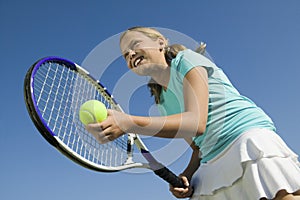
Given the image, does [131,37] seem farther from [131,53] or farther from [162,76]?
[162,76]

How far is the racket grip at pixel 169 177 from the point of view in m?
3.38

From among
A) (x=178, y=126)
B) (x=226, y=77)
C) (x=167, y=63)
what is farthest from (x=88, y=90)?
(x=178, y=126)

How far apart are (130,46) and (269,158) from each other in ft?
4.18

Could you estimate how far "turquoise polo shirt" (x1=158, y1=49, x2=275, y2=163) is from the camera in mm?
2836

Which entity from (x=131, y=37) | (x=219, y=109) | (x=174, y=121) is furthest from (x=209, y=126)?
(x=131, y=37)

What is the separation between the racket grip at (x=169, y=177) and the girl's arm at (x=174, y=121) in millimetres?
927

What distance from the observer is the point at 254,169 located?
2570mm

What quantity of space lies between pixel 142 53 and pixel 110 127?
988mm

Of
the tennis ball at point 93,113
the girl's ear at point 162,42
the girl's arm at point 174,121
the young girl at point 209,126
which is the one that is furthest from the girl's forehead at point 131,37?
the girl's arm at point 174,121

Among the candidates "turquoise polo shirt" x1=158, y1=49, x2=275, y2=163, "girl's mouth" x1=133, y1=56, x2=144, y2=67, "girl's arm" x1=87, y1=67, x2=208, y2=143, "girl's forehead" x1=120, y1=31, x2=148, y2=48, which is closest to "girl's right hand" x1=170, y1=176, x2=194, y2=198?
"turquoise polo shirt" x1=158, y1=49, x2=275, y2=163

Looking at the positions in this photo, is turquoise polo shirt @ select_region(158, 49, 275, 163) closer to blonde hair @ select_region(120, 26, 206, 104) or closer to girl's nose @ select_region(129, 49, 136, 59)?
blonde hair @ select_region(120, 26, 206, 104)

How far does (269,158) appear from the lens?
8.43 feet

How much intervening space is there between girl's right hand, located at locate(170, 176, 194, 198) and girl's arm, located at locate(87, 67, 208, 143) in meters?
0.87

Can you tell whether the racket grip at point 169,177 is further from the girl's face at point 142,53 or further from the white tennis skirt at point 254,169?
the girl's face at point 142,53
